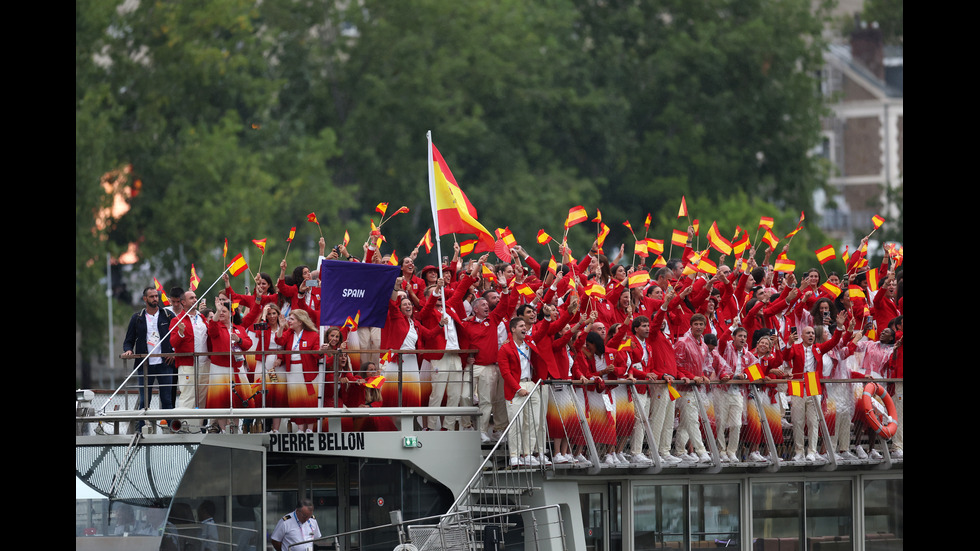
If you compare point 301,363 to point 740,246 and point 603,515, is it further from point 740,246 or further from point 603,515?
point 740,246

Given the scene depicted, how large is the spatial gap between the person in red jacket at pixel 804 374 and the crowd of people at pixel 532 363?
2 centimetres

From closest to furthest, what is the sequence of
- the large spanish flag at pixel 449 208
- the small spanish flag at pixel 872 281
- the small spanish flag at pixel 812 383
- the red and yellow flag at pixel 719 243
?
1. the small spanish flag at pixel 812 383
2. the large spanish flag at pixel 449 208
3. the red and yellow flag at pixel 719 243
4. the small spanish flag at pixel 872 281

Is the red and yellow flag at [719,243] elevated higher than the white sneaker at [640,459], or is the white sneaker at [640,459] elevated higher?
the red and yellow flag at [719,243]

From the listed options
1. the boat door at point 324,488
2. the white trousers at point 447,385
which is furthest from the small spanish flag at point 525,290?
the boat door at point 324,488

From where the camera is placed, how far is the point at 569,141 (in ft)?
216

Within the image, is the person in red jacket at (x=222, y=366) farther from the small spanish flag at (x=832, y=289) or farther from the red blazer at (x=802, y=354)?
the small spanish flag at (x=832, y=289)

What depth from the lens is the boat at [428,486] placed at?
65.8ft

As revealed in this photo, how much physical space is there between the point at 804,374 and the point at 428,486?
5.02 meters

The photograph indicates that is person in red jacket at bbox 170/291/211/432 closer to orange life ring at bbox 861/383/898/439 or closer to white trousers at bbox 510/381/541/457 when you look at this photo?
white trousers at bbox 510/381/541/457

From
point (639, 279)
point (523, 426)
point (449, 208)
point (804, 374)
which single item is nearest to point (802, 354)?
point (804, 374)

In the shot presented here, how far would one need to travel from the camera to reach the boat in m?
20.0

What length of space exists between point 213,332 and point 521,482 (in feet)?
13.6

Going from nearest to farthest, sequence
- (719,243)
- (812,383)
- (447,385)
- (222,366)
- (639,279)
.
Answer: (222,366)
(447,385)
(812,383)
(639,279)
(719,243)

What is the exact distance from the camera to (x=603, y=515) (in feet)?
71.3
